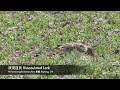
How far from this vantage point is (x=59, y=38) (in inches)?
361

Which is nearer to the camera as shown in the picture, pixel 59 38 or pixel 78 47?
pixel 78 47

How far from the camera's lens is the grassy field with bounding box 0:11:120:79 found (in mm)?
8766

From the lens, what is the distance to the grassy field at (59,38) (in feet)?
28.8

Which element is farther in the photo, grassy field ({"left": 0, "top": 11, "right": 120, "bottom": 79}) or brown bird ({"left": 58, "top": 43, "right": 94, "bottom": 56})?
brown bird ({"left": 58, "top": 43, "right": 94, "bottom": 56})

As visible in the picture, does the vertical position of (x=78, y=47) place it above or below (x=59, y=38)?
below

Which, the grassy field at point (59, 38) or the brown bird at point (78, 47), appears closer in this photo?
the grassy field at point (59, 38)
